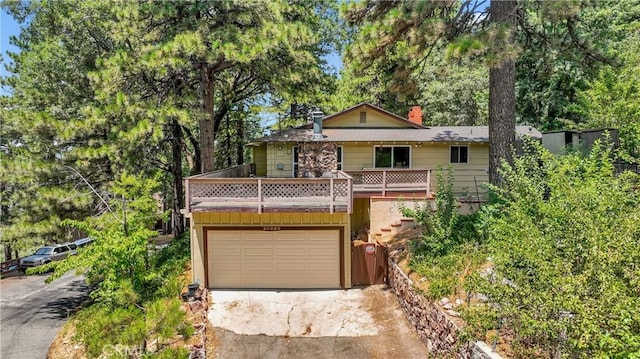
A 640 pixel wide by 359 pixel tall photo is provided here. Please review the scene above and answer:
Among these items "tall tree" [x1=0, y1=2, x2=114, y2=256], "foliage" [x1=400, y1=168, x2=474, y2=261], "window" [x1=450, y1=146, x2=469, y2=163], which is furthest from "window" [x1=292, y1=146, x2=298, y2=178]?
"tall tree" [x1=0, y1=2, x2=114, y2=256]

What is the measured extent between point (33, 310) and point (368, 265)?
1172 cm

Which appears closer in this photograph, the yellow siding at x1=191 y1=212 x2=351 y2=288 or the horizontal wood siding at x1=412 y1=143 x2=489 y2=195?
the yellow siding at x1=191 y1=212 x2=351 y2=288

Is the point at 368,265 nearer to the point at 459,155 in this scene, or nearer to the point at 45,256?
the point at 459,155

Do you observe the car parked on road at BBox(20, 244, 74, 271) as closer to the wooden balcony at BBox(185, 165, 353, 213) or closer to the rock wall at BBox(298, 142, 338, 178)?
the wooden balcony at BBox(185, 165, 353, 213)

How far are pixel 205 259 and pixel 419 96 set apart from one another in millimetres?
20731

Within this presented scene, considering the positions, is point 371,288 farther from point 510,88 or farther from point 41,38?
point 41,38

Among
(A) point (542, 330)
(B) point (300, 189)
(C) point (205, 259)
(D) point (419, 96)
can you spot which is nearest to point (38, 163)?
(C) point (205, 259)

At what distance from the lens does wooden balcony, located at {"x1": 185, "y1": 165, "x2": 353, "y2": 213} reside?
33.4 feet

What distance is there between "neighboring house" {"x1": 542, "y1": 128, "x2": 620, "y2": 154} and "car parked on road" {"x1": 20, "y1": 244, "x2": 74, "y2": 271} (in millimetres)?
23462

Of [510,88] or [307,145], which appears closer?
[510,88]

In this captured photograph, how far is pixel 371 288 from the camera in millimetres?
11281

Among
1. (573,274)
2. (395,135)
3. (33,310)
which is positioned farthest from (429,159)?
(33,310)

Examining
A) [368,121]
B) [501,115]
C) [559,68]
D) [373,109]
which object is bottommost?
[501,115]

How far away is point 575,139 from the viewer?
11930 millimetres
